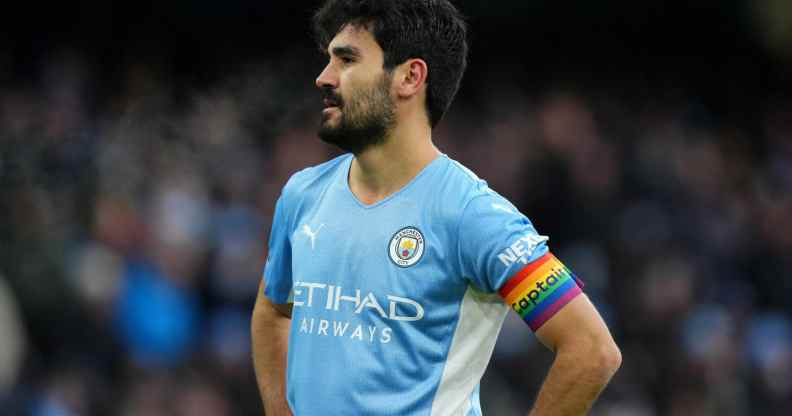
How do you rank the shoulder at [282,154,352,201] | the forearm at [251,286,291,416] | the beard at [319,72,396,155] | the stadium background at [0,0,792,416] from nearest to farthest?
the beard at [319,72,396,155] → the shoulder at [282,154,352,201] → the forearm at [251,286,291,416] → the stadium background at [0,0,792,416]

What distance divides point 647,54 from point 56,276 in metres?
7.78

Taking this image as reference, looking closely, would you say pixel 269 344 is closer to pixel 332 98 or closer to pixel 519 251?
pixel 332 98

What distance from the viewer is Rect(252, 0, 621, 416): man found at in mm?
3568

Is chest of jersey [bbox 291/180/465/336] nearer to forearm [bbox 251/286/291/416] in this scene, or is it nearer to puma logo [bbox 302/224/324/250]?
puma logo [bbox 302/224/324/250]

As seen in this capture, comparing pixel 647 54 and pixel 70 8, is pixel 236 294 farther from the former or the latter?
pixel 647 54

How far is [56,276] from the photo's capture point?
805 centimetres

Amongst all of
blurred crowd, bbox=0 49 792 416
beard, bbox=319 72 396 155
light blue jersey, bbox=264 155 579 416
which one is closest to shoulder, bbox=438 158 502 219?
light blue jersey, bbox=264 155 579 416

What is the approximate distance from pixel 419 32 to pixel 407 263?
2.26 ft

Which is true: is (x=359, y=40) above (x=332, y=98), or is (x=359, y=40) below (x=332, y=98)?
above

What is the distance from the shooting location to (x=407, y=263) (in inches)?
144

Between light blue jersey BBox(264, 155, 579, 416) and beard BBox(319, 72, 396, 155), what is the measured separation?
7.3 inches

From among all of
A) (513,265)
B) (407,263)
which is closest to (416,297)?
(407,263)

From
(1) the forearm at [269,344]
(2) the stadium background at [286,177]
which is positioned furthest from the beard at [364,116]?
(2) the stadium background at [286,177]

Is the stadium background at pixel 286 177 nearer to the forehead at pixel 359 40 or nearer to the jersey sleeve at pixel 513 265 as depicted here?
the forehead at pixel 359 40
